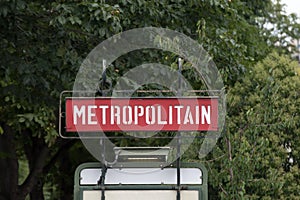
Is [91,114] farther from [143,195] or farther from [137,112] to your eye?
[143,195]

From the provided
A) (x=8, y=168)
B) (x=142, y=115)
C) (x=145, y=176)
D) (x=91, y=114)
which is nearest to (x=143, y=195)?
(x=145, y=176)

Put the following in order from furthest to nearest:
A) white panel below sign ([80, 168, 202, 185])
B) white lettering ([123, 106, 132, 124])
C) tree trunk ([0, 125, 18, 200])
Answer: tree trunk ([0, 125, 18, 200]) → white panel below sign ([80, 168, 202, 185]) → white lettering ([123, 106, 132, 124])

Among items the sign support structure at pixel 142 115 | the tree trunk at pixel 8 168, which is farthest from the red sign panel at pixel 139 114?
the tree trunk at pixel 8 168

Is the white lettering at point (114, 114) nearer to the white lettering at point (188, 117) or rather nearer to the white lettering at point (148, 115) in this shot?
the white lettering at point (148, 115)

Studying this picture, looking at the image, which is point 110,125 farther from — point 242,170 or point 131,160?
point 242,170

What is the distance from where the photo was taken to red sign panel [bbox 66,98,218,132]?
4738 mm

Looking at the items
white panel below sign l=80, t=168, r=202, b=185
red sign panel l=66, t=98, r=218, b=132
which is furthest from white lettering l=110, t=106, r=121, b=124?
white panel below sign l=80, t=168, r=202, b=185

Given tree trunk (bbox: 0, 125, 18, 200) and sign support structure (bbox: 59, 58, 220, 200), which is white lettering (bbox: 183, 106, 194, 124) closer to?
sign support structure (bbox: 59, 58, 220, 200)

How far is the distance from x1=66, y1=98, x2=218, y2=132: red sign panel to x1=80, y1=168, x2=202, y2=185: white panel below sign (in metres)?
0.35

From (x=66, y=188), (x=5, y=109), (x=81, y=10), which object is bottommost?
(x=66, y=188)

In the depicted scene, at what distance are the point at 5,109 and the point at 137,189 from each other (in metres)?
9.63

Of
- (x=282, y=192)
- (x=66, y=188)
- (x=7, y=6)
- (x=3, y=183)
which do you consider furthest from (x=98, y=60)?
(x=66, y=188)

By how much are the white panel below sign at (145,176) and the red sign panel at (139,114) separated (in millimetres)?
350

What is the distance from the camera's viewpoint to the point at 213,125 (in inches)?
187
